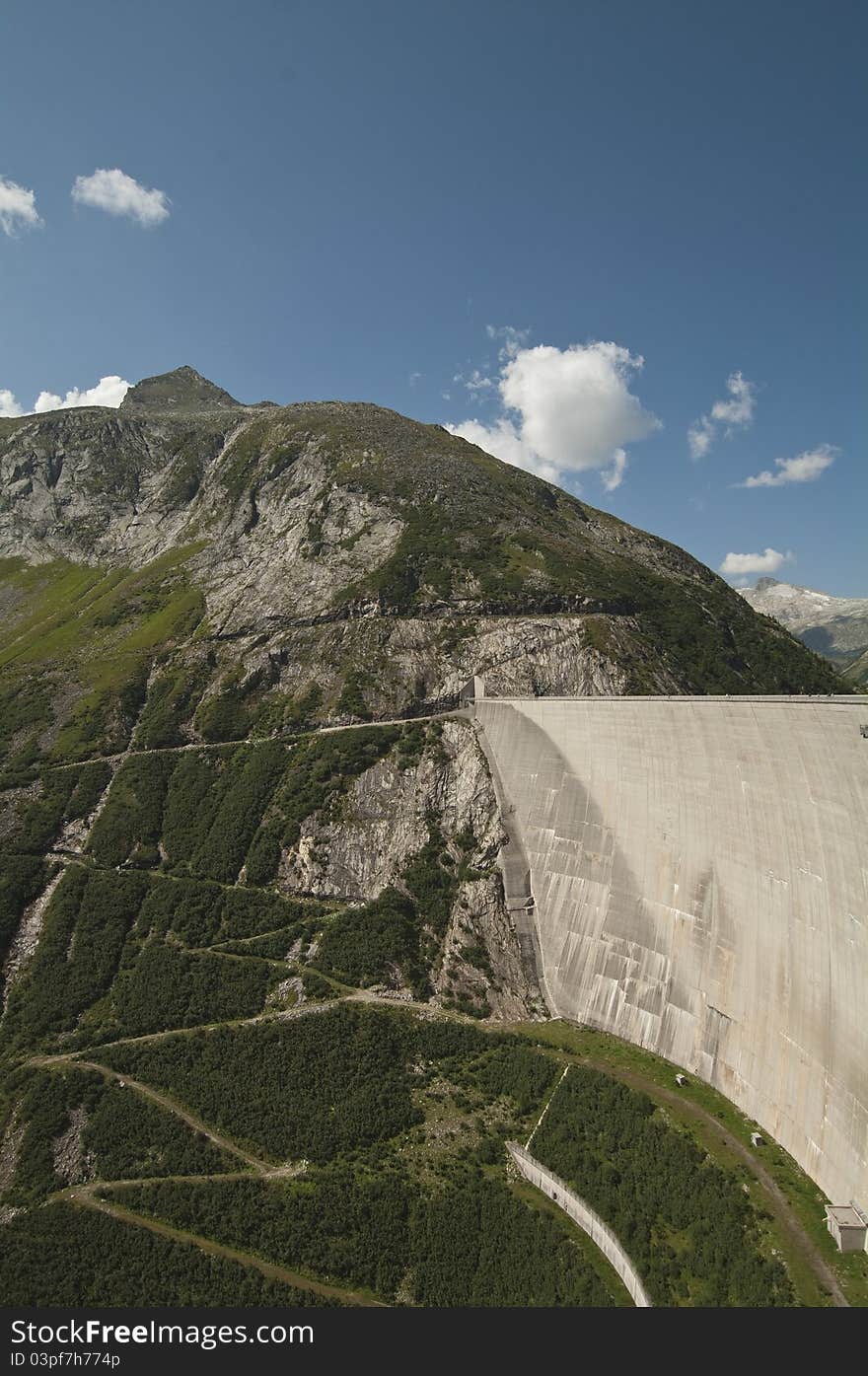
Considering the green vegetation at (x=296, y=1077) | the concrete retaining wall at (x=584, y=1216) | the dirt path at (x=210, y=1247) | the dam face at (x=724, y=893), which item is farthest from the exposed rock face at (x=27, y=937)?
the concrete retaining wall at (x=584, y=1216)

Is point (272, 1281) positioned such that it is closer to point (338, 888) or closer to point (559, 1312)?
point (559, 1312)

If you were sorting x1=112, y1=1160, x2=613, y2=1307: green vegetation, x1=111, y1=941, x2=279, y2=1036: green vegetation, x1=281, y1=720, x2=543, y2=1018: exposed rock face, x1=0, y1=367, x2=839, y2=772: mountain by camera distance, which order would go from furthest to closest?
x1=0, y1=367, x2=839, y2=772: mountain
x1=281, y1=720, x2=543, y2=1018: exposed rock face
x1=111, y1=941, x2=279, y2=1036: green vegetation
x1=112, y1=1160, x2=613, y2=1307: green vegetation

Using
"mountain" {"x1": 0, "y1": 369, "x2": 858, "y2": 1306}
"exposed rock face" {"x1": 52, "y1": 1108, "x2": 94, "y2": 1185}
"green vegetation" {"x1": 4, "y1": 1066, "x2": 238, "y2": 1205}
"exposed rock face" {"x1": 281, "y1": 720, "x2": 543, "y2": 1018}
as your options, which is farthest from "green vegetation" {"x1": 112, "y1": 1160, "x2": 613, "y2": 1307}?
"exposed rock face" {"x1": 281, "y1": 720, "x2": 543, "y2": 1018}

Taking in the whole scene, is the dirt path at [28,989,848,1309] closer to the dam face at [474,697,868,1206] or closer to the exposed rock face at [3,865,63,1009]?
the dam face at [474,697,868,1206]

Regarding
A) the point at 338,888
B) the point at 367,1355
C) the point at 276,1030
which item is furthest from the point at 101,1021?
the point at 367,1355

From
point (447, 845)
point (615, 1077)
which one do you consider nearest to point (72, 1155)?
point (615, 1077)

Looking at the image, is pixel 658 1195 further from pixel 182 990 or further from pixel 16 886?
pixel 16 886
